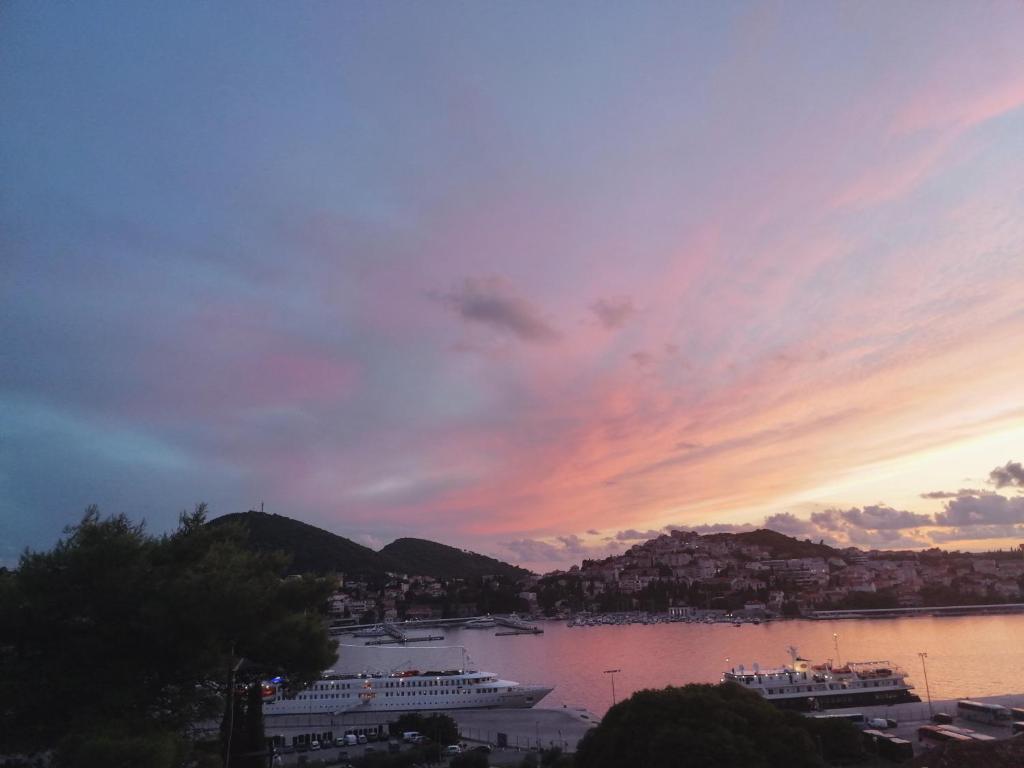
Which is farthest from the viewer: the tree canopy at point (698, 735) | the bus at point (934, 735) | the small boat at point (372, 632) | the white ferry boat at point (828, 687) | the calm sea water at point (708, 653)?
the small boat at point (372, 632)

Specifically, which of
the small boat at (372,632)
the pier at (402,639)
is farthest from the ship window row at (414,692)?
the small boat at (372,632)

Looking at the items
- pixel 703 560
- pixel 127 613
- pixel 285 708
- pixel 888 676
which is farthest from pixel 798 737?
pixel 703 560

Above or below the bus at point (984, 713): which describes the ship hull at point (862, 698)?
below

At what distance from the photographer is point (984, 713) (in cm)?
1639

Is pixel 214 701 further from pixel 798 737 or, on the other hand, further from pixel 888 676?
pixel 888 676

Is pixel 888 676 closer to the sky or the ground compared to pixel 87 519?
closer to the ground


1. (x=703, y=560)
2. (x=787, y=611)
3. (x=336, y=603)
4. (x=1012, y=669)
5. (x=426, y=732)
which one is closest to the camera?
(x=426, y=732)

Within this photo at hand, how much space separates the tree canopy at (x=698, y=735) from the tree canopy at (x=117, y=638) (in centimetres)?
458

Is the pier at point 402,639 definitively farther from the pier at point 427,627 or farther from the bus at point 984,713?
the bus at point 984,713

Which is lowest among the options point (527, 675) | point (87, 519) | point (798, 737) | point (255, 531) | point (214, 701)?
point (527, 675)

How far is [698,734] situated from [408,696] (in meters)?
19.4

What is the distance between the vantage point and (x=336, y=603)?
80938mm

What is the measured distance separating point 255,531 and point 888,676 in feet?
262

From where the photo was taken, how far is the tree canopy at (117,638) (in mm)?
5375
